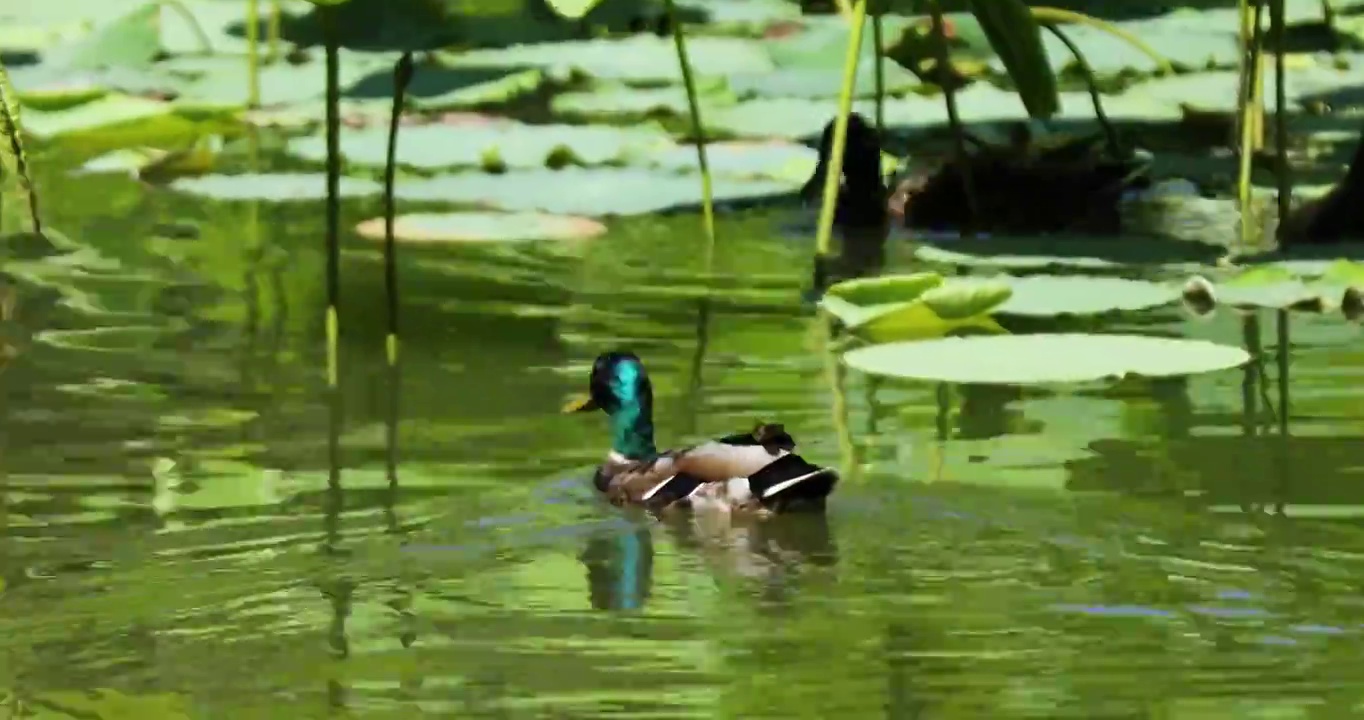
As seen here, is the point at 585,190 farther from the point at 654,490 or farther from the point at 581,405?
the point at 654,490

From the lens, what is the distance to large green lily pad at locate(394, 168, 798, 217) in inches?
300

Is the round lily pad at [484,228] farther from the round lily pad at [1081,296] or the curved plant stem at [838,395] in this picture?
the round lily pad at [1081,296]

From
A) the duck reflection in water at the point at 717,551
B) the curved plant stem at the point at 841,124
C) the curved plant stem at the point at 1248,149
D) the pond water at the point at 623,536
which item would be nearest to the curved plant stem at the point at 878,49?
the curved plant stem at the point at 841,124

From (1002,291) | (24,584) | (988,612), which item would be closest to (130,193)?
(1002,291)

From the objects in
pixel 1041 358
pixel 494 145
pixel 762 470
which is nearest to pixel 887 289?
pixel 1041 358

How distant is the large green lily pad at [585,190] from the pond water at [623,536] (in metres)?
1.40

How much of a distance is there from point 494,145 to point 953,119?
2.25 metres

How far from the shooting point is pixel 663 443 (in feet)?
15.6

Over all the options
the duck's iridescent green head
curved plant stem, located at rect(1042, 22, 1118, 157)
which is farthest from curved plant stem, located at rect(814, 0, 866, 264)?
the duck's iridescent green head

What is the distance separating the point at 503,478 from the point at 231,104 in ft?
20.3

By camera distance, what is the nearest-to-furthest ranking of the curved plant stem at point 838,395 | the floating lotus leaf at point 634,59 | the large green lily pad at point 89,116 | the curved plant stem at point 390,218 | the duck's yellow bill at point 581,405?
the curved plant stem at point 838,395 < the duck's yellow bill at point 581,405 < the curved plant stem at point 390,218 < the large green lily pad at point 89,116 < the floating lotus leaf at point 634,59

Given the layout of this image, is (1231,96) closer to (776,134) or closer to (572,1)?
(776,134)

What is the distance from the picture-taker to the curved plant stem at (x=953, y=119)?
6.83 meters

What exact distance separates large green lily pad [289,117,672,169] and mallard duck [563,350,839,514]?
3.97 metres
